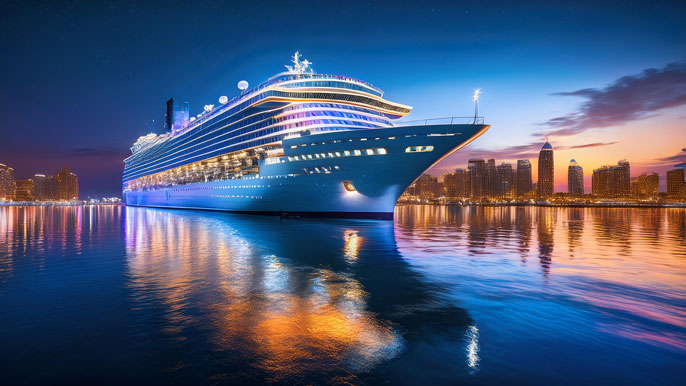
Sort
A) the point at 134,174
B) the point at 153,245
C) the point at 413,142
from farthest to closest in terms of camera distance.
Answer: the point at 134,174 → the point at 413,142 → the point at 153,245

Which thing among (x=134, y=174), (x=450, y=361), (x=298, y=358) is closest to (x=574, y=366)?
(x=450, y=361)

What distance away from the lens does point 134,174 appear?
10438 cm

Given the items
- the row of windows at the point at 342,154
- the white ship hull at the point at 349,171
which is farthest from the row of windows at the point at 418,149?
the row of windows at the point at 342,154

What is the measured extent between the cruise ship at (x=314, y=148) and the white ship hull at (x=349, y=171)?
9 centimetres

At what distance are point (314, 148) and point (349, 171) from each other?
468 centimetres

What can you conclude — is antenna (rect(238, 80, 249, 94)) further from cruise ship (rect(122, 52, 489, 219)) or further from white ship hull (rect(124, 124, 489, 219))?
white ship hull (rect(124, 124, 489, 219))

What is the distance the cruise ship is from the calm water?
57.6ft

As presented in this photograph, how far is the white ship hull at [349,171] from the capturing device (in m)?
30.5

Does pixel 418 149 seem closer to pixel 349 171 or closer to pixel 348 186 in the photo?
pixel 349 171

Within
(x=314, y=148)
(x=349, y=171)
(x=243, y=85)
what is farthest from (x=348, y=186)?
(x=243, y=85)

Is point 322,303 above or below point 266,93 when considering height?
below

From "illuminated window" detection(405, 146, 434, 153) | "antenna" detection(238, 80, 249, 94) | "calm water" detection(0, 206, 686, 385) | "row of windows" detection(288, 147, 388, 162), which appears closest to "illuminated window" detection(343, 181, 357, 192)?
"row of windows" detection(288, 147, 388, 162)

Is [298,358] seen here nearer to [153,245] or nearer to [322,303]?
[322,303]

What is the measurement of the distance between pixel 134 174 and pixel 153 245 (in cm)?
10022
